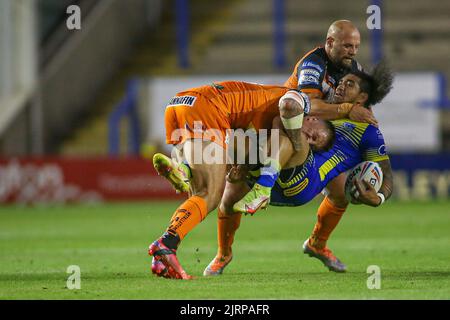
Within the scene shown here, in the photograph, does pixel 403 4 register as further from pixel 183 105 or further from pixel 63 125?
pixel 183 105

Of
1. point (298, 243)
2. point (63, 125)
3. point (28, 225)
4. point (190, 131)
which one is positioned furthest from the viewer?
point (63, 125)

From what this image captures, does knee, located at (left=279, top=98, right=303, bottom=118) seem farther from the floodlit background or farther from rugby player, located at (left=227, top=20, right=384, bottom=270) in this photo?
the floodlit background

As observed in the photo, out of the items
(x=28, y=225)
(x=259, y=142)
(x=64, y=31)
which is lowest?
(x=28, y=225)

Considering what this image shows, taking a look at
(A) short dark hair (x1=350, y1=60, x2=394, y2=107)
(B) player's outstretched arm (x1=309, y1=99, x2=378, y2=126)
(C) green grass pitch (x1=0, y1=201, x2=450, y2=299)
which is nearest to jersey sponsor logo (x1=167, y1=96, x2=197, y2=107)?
(B) player's outstretched arm (x1=309, y1=99, x2=378, y2=126)

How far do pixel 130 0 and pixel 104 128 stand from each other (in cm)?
370

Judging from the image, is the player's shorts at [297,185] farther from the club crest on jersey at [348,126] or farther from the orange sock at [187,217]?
the orange sock at [187,217]

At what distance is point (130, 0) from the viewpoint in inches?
1070

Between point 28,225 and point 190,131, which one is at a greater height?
point 190,131

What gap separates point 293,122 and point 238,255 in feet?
9.80

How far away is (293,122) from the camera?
7910mm

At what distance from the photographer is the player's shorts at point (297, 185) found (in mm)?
8484

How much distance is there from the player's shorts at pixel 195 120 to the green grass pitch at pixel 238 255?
1.09m

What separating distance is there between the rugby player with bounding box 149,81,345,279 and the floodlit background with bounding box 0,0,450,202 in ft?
41.8
